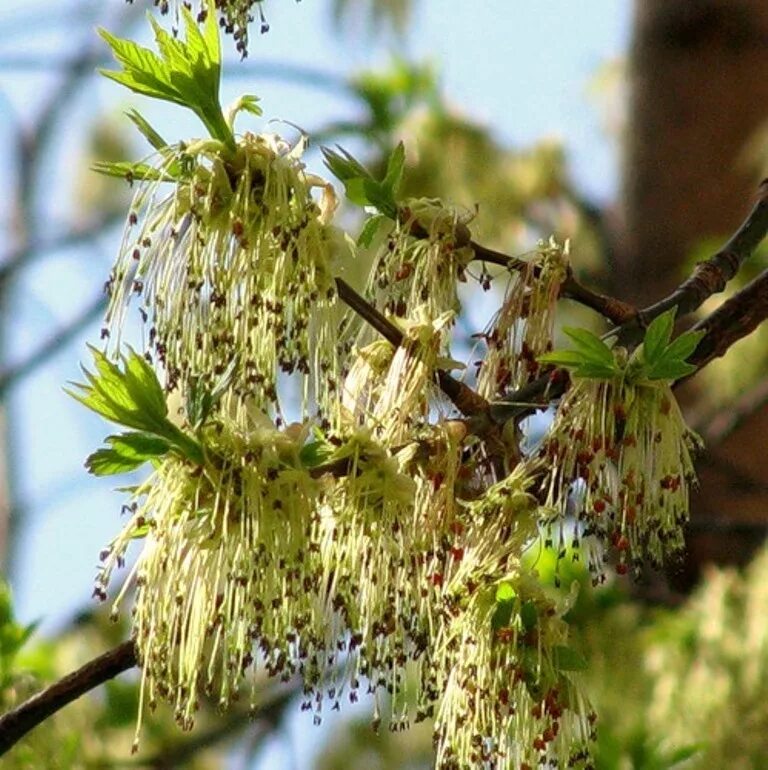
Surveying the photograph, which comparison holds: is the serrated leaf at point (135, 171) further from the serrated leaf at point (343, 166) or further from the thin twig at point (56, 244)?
the thin twig at point (56, 244)

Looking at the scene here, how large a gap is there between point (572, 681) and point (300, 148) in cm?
51

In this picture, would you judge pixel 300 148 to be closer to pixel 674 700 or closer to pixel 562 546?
pixel 562 546

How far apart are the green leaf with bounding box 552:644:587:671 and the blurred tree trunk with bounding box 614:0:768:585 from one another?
2957 millimetres

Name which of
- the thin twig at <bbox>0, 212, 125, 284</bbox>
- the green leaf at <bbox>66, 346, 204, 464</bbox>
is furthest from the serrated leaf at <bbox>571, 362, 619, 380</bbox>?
the thin twig at <bbox>0, 212, 125, 284</bbox>

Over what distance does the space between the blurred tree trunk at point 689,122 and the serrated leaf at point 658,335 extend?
2903 mm

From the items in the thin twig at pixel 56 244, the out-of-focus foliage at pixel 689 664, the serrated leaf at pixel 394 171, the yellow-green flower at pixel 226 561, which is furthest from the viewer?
the thin twig at pixel 56 244

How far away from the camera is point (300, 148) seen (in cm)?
149

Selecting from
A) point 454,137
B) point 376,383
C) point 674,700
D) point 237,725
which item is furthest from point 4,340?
point 376,383

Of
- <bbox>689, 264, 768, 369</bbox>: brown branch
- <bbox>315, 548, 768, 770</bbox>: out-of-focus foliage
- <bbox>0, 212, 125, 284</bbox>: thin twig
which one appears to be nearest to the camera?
<bbox>689, 264, 768, 369</bbox>: brown branch

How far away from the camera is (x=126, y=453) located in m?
1.44

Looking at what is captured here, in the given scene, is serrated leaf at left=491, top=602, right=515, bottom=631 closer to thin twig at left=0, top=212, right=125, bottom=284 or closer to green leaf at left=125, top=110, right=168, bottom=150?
green leaf at left=125, top=110, right=168, bottom=150

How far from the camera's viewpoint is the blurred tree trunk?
4422mm

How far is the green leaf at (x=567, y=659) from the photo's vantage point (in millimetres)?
1457

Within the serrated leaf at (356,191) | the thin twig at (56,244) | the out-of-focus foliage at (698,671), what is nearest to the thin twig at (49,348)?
the thin twig at (56,244)
